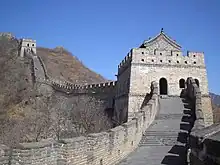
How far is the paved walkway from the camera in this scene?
9892 millimetres

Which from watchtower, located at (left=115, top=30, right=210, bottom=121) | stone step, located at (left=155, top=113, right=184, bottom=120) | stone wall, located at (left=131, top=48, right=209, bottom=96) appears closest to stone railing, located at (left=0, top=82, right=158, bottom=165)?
stone step, located at (left=155, top=113, right=184, bottom=120)

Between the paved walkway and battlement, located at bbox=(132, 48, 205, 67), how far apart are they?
4.48 meters

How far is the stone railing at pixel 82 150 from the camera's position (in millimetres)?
5160

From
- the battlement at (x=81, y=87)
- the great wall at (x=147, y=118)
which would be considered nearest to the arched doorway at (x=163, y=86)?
the great wall at (x=147, y=118)

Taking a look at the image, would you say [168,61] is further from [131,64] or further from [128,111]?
[128,111]

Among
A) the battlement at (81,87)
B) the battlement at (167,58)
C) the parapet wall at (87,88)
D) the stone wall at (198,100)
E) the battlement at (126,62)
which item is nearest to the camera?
the stone wall at (198,100)

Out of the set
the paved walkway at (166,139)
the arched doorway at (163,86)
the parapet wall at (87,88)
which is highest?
the parapet wall at (87,88)

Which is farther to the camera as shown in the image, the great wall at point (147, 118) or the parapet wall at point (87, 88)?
the parapet wall at point (87, 88)

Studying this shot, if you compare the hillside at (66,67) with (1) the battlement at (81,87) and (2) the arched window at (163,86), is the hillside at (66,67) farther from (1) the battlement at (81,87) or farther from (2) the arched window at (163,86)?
(2) the arched window at (163,86)

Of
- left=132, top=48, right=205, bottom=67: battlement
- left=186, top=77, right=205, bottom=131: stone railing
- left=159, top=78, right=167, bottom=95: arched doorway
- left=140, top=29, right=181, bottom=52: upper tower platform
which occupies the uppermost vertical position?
left=140, top=29, right=181, bottom=52: upper tower platform

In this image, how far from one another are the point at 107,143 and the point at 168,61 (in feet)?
51.1

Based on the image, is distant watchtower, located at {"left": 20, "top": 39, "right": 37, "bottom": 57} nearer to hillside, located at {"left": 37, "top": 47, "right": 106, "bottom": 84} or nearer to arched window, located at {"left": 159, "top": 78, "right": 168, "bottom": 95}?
hillside, located at {"left": 37, "top": 47, "right": 106, "bottom": 84}

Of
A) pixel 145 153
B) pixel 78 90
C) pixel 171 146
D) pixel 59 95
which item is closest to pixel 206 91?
pixel 171 146

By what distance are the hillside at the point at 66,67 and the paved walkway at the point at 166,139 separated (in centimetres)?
4461
